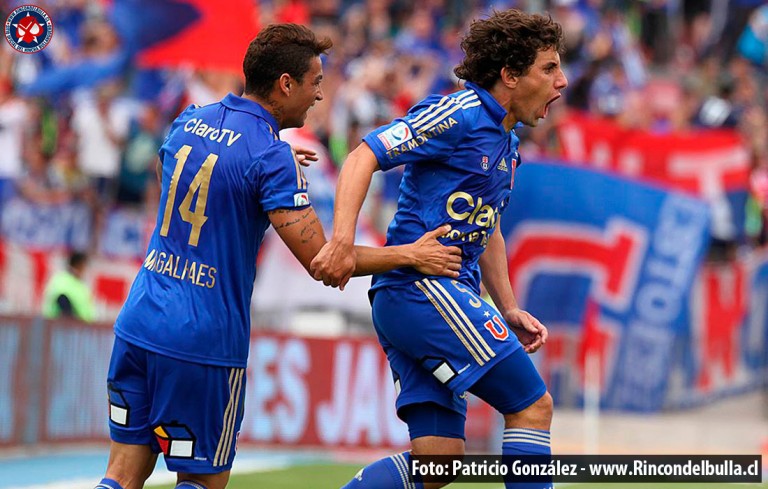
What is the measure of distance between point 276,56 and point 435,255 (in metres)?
1.13

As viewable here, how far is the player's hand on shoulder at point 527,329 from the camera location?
22.8 feet

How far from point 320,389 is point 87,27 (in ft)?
19.6

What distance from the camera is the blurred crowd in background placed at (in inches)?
607

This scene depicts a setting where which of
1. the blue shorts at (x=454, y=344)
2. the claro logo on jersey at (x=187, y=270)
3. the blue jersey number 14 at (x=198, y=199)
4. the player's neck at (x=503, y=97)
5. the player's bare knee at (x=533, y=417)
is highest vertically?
the player's neck at (x=503, y=97)

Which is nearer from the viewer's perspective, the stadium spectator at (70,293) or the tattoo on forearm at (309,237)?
the tattoo on forearm at (309,237)

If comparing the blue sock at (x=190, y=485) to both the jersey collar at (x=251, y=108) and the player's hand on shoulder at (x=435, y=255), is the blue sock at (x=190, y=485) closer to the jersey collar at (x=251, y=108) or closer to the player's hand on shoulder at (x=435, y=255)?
the player's hand on shoulder at (x=435, y=255)

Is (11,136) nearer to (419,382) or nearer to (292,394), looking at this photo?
(292,394)

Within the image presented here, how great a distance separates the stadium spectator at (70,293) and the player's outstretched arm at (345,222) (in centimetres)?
759

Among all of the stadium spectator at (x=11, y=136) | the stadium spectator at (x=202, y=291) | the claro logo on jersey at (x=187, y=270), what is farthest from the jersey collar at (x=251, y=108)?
the stadium spectator at (x=11, y=136)

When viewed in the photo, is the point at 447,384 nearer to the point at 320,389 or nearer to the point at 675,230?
the point at 320,389

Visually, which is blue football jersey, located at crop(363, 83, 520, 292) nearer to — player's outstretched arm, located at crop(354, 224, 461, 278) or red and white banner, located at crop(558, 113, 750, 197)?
player's outstretched arm, located at crop(354, 224, 461, 278)

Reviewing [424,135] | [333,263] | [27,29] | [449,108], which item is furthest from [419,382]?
[27,29]

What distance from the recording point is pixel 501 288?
7.07 metres

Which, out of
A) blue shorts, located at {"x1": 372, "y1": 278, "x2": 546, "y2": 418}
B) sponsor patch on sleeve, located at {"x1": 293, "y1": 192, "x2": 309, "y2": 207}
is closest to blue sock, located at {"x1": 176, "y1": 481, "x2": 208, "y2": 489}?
blue shorts, located at {"x1": 372, "y1": 278, "x2": 546, "y2": 418}
